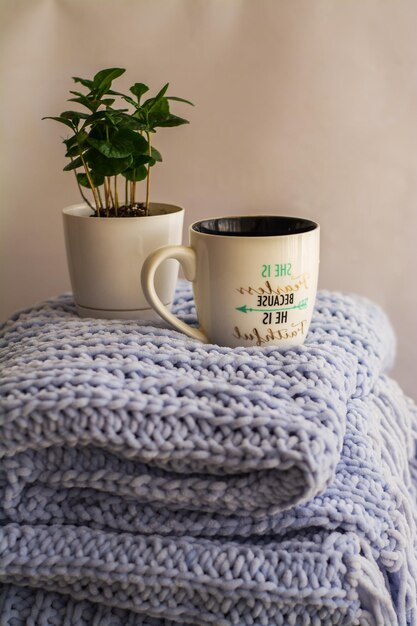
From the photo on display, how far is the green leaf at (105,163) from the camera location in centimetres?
54

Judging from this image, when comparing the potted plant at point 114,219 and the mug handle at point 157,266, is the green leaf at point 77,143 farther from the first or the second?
the mug handle at point 157,266

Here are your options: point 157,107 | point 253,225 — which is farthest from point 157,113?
point 253,225

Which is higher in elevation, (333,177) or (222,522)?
(333,177)

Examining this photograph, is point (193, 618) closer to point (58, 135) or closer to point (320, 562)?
point (320, 562)

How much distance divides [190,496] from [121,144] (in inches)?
10.6

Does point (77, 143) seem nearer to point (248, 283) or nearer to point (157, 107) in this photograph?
point (157, 107)

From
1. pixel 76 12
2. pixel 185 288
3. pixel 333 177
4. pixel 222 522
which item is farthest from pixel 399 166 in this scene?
pixel 222 522

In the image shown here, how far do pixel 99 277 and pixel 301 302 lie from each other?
17cm

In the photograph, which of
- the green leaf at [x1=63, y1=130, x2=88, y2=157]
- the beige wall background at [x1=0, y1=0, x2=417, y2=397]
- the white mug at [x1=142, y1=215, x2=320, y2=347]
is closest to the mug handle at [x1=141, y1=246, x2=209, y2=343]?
the white mug at [x1=142, y1=215, x2=320, y2=347]

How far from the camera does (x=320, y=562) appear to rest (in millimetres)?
424

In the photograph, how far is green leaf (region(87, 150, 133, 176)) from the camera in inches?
21.1

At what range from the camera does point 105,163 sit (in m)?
0.54

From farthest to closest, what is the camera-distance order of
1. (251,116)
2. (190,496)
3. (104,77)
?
(251,116) < (104,77) < (190,496)

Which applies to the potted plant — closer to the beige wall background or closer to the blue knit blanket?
the blue knit blanket
